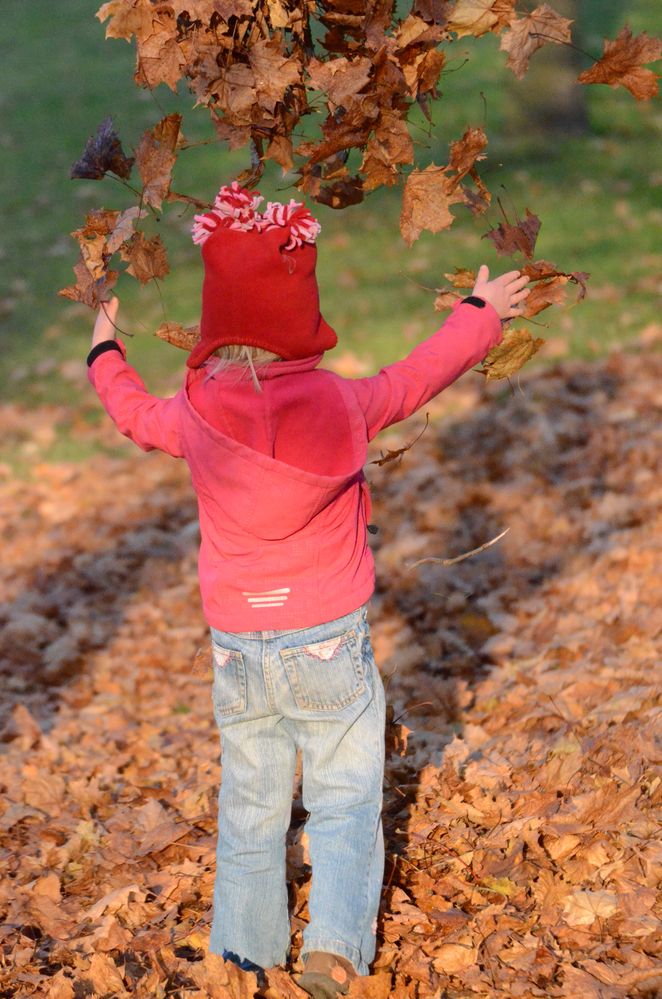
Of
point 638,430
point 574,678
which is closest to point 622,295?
point 638,430

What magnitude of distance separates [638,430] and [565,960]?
5.54m

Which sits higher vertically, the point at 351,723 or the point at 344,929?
the point at 351,723

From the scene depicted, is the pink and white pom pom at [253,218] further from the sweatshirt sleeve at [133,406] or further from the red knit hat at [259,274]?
the sweatshirt sleeve at [133,406]

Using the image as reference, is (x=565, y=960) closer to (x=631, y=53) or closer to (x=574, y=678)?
(x=574, y=678)

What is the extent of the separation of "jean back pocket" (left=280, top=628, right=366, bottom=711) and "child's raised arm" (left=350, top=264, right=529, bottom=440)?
58 cm

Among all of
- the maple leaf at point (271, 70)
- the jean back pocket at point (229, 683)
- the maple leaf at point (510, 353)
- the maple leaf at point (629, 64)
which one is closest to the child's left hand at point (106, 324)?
the maple leaf at point (271, 70)

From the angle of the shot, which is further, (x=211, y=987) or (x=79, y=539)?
(x=79, y=539)

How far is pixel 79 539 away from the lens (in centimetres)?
810

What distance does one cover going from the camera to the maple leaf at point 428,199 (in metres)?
3.32

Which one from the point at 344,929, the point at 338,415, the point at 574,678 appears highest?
the point at 338,415

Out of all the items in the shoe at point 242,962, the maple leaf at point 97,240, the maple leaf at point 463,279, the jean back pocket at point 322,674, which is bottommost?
the shoe at point 242,962

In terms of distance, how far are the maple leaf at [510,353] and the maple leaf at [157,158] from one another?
1.04 m

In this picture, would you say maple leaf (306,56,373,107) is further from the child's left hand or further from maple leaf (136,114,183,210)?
the child's left hand

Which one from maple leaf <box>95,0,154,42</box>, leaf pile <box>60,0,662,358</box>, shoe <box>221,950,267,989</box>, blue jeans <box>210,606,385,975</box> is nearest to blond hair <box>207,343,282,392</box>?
leaf pile <box>60,0,662,358</box>
